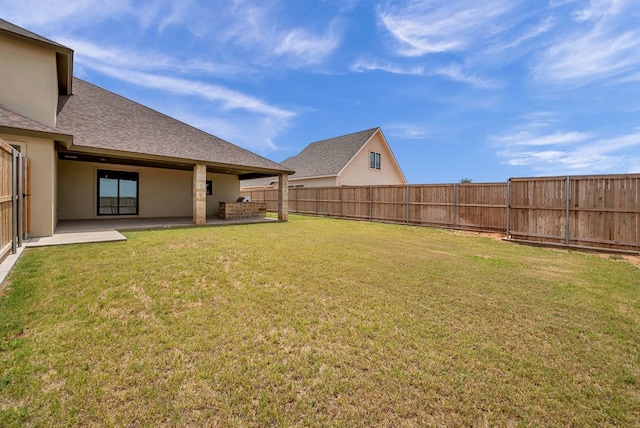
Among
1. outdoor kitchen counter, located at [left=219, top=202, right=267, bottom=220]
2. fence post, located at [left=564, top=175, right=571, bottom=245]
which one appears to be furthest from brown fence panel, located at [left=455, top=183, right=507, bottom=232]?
outdoor kitchen counter, located at [left=219, top=202, right=267, bottom=220]

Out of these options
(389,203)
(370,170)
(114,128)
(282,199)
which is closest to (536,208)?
(389,203)

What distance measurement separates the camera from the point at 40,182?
7672 millimetres

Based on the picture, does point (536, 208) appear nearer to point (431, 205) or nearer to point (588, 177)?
point (588, 177)

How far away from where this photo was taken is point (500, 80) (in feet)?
46.2

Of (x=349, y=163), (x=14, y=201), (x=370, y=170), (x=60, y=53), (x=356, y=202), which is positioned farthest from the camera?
(x=370, y=170)

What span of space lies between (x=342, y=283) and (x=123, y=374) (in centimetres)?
313

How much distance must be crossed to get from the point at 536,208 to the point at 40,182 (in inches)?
606

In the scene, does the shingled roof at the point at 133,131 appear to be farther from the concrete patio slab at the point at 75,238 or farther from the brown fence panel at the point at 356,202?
the brown fence panel at the point at 356,202

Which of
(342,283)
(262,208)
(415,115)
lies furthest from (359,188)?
(342,283)

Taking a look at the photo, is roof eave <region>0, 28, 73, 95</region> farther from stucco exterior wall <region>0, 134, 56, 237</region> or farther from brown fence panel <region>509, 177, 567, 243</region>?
brown fence panel <region>509, 177, 567, 243</region>

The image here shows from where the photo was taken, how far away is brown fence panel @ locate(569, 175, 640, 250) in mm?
7898

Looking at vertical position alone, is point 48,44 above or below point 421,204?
above

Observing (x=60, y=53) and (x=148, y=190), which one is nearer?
(x=60, y=53)

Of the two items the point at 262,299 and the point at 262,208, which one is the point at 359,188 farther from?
the point at 262,299
